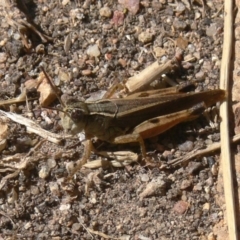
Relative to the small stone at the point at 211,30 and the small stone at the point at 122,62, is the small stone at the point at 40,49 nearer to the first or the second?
the small stone at the point at 122,62

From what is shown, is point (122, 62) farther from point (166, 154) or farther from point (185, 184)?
point (185, 184)

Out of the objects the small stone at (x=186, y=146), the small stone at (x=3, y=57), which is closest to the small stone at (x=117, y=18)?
the small stone at (x=3, y=57)

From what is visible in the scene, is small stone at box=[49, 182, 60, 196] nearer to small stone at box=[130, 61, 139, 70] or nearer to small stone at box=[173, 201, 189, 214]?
small stone at box=[173, 201, 189, 214]

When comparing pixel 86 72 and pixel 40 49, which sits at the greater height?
pixel 40 49

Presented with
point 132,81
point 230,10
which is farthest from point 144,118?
point 230,10

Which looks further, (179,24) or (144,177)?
(179,24)

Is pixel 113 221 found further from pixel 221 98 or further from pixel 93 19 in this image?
pixel 93 19

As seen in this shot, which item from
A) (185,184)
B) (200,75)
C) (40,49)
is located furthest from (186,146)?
(40,49)

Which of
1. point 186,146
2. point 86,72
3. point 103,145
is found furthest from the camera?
point 86,72
